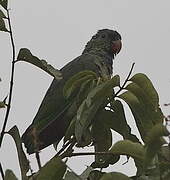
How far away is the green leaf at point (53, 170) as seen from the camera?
4.11 ft

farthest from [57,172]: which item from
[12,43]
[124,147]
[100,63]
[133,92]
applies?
[100,63]

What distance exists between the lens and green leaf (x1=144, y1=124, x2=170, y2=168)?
110cm

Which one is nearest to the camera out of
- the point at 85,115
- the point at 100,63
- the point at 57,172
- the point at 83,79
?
the point at 57,172

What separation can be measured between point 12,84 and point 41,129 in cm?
119

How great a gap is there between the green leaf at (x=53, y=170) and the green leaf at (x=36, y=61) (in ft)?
1.81

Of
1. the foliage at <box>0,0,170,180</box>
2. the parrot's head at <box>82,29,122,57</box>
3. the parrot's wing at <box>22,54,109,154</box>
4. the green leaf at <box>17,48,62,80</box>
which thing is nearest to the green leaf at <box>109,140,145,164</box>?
the foliage at <box>0,0,170,180</box>

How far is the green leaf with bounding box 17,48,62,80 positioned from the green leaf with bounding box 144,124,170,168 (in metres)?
0.71

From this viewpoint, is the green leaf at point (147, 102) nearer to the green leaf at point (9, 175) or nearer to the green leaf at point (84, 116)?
the green leaf at point (84, 116)

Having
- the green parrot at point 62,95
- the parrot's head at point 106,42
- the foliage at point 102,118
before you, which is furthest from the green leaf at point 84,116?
the parrot's head at point 106,42

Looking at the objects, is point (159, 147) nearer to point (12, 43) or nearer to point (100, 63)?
point (12, 43)

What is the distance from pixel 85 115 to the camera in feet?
4.92

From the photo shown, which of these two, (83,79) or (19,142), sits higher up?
(83,79)

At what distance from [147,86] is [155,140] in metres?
0.46

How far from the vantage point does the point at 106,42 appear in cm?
455
